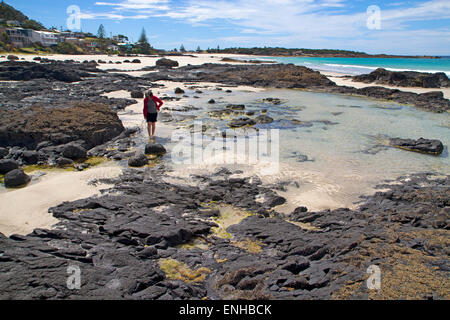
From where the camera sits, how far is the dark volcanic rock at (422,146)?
12.0m

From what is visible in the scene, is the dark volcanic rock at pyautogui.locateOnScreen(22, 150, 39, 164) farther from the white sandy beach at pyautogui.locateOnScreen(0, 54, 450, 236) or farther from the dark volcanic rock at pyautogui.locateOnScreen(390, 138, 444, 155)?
the dark volcanic rock at pyautogui.locateOnScreen(390, 138, 444, 155)

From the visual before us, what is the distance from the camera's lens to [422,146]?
40.2ft

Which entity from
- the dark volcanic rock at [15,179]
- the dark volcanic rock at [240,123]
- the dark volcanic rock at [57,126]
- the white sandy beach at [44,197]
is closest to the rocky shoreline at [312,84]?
the dark volcanic rock at [240,123]

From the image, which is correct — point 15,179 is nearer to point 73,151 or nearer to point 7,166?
point 7,166

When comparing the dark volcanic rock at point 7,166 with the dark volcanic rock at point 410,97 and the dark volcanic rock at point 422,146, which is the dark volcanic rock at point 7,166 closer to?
the dark volcanic rock at point 422,146

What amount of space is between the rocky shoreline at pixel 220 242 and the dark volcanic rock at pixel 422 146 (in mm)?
2813

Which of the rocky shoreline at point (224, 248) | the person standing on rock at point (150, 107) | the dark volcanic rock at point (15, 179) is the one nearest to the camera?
the rocky shoreline at point (224, 248)

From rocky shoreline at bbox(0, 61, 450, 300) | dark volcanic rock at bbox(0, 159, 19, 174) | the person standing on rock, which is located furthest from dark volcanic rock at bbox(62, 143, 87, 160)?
the person standing on rock

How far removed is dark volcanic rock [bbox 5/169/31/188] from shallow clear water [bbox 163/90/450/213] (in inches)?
157

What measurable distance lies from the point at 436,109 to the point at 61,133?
24220 millimetres

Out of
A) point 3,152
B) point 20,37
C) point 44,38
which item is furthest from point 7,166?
point 44,38

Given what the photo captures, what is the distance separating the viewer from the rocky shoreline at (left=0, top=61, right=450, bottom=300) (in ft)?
13.0

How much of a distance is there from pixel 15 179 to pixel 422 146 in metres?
14.0

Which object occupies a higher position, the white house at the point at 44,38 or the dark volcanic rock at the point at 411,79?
the white house at the point at 44,38
